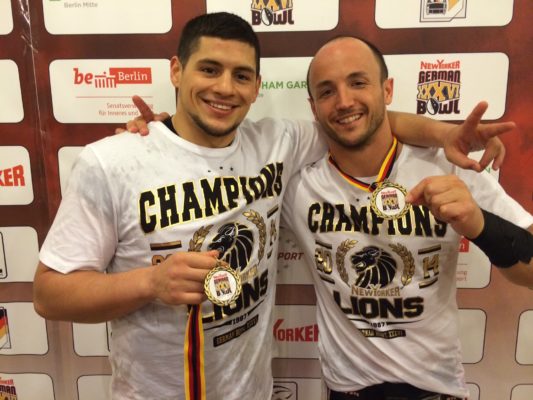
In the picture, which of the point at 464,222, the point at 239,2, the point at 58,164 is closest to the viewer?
the point at 464,222

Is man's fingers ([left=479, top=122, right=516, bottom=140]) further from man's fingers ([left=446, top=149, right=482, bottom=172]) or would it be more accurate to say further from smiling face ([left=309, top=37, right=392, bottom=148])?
smiling face ([left=309, top=37, right=392, bottom=148])

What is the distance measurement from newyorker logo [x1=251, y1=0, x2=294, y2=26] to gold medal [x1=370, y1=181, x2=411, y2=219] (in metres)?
0.67

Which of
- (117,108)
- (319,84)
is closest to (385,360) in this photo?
(319,84)

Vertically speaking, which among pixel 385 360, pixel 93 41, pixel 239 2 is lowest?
pixel 385 360

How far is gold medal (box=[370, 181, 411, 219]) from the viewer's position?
1.25 m

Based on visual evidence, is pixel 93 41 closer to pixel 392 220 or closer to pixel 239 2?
pixel 239 2

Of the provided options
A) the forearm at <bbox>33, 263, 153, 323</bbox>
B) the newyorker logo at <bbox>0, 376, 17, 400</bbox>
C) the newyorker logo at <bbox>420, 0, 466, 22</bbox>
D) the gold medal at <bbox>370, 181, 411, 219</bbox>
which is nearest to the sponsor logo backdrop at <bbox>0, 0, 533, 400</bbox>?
the newyorker logo at <bbox>420, 0, 466, 22</bbox>

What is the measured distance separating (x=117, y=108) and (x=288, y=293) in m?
0.91

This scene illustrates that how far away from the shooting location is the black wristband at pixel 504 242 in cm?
119

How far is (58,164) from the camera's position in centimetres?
Answer: 164

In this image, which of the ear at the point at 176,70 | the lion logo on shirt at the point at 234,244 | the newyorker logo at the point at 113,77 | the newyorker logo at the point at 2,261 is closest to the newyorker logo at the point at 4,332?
the newyorker logo at the point at 2,261

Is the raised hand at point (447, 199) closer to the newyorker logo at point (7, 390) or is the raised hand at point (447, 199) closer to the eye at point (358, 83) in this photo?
the eye at point (358, 83)

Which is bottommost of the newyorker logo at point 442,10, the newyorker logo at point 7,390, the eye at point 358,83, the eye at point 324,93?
the newyorker logo at point 7,390

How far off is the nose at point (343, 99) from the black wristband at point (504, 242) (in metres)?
0.47
